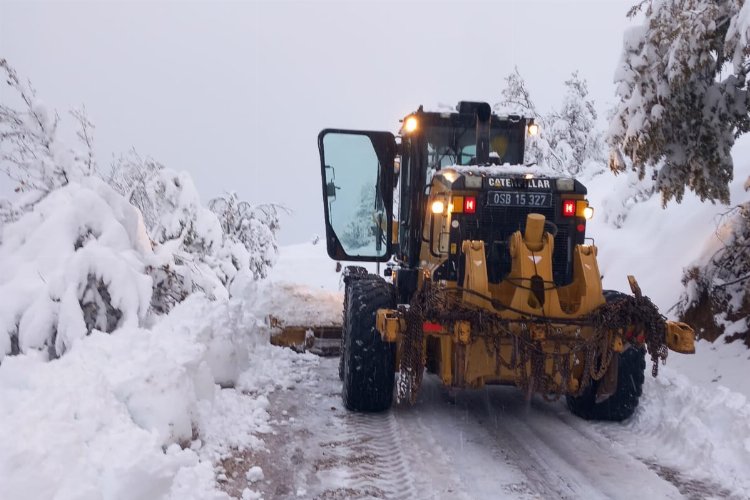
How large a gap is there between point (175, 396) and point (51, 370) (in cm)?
89

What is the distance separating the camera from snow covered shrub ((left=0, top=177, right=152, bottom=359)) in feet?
19.0

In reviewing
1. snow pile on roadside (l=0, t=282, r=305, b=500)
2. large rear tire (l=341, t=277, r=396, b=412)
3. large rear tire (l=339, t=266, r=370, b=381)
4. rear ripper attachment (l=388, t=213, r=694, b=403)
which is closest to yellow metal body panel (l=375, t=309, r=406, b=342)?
rear ripper attachment (l=388, t=213, r=694, b=403)

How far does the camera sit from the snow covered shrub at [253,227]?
17656mm

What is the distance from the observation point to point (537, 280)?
607cm

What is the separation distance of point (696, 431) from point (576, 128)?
28.0 meters

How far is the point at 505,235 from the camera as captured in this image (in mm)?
6609

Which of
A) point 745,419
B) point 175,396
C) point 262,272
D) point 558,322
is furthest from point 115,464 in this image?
point 262,272

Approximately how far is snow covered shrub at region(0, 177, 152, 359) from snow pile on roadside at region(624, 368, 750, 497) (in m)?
4.54

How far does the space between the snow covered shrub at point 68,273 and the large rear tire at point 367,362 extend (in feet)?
6.28

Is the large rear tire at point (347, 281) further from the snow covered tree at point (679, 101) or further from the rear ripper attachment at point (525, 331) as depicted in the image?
the snow covered tree at point (679, 101)

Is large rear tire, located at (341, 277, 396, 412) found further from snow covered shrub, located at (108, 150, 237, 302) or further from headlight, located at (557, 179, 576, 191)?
snow covered shrub, located at (108, 150, 237, 302)

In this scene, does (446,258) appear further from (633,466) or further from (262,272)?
(262,272)

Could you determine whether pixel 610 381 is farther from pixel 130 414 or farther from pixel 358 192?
pixel 130 414

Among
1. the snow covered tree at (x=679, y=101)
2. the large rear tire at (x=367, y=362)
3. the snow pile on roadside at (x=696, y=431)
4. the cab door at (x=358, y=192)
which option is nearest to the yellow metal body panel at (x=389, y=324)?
the large rear tire at (x=367, y=362)
